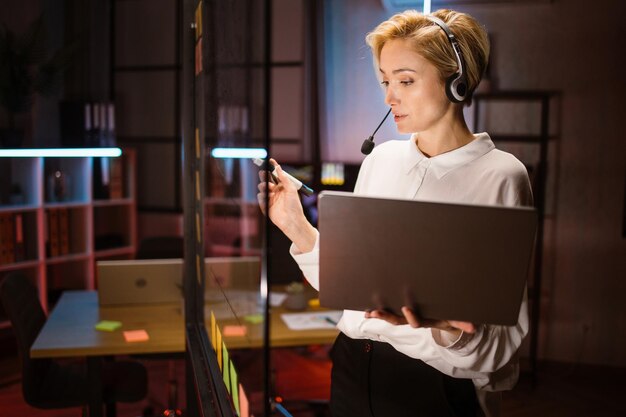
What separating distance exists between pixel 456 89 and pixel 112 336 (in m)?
2.04

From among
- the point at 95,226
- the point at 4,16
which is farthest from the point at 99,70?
the point at 95,226

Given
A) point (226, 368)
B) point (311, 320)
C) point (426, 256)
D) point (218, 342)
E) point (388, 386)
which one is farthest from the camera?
point (311, 320)

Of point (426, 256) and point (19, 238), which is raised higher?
point (426, 256)

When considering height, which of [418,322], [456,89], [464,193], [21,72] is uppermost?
[21,72]

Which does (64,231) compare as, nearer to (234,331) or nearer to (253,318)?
(253,318)

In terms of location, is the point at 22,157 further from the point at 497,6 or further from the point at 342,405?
the point at 497,6

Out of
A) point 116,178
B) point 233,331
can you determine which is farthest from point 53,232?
point 233,331

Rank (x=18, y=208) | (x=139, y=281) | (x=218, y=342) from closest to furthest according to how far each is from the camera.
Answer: (x=218, y=342) < (x=139, y=281) < (x=18, y=208)

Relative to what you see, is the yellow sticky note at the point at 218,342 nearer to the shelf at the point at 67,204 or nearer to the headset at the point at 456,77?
the headset at the point at 456,77

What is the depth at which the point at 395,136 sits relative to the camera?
1003 mm

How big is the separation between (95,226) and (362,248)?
500 centimetres

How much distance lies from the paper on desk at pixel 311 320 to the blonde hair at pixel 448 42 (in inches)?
68.0

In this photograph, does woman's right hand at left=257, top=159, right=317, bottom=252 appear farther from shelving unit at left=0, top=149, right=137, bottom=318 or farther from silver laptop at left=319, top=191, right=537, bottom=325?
shelving unit at left=0, top=149, right=137, bottom=318

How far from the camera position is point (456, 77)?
2.68 feet
